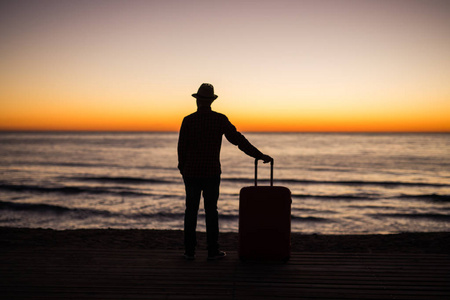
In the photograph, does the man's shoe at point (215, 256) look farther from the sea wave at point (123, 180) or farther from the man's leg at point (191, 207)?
the sea wave at point (123, 180)

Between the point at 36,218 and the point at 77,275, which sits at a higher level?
the point at 77,275

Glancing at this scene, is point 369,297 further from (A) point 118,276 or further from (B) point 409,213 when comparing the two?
(B) point 409,213

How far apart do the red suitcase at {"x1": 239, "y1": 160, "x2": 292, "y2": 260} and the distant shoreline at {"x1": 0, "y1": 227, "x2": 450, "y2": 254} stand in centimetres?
239

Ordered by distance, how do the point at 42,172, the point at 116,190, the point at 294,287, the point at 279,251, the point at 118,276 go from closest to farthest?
the point at 294,287
the point at 118,276
the point at 279,251
the point at 116,190
the point at 42,172

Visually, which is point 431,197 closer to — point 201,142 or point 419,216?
point 419,216

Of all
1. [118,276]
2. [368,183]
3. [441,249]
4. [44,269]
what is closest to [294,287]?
[118,276]

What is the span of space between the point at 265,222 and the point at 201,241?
3.53m

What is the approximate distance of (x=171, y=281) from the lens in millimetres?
3297

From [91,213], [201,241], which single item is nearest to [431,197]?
[201,241]

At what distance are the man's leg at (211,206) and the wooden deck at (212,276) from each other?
22cm

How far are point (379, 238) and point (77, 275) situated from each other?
582 cm

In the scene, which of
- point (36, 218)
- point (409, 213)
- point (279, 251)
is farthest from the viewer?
point (409, 213)

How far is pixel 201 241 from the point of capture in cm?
707

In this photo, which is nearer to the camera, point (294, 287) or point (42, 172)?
point (294, 287)
